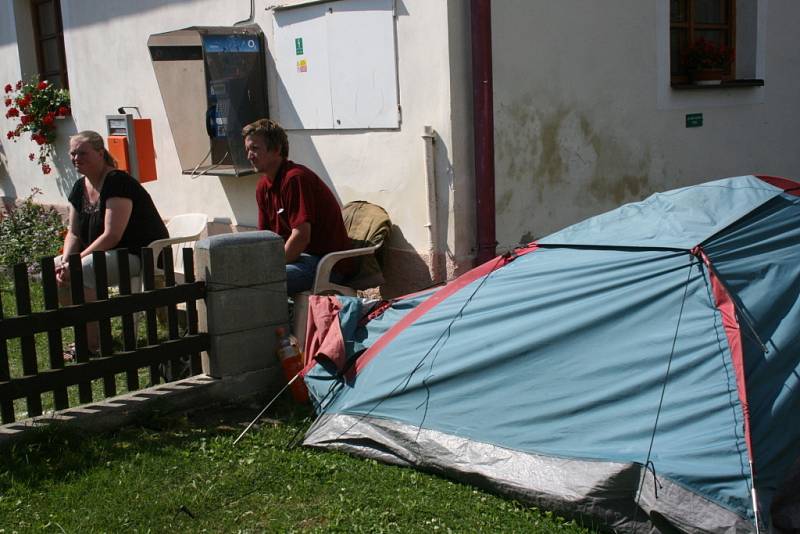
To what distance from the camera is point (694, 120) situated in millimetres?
7516

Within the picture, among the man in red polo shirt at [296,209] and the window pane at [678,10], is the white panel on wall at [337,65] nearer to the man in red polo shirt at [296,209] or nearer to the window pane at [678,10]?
the man in red polo shirt at [296,209]

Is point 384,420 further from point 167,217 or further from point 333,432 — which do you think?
point 167,217

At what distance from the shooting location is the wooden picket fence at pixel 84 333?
14.2 ft

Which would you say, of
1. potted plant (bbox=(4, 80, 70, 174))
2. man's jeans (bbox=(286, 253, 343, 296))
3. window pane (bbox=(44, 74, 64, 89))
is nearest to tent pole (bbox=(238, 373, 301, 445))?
man's jeans (bbox=(286, 253, 343, 296))

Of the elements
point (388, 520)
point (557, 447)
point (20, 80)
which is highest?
point (20, 80)

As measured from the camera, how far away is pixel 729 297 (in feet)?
11.8

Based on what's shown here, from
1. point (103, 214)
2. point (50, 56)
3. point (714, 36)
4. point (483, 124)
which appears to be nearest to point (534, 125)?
point (483, 124)

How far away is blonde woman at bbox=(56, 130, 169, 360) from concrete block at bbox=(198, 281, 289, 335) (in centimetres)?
124

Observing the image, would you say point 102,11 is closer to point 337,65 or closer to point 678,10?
point 337,65

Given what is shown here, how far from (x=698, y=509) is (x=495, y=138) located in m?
3.40

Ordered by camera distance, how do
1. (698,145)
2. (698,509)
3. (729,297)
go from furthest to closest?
(698,145)
(729,297)
(698,509)

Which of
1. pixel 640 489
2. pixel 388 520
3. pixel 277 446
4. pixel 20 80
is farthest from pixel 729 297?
Result: pixel 20 80

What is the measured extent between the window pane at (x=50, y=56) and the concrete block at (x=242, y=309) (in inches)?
283

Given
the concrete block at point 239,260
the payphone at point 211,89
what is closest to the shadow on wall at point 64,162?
the payphone at point 211,89
